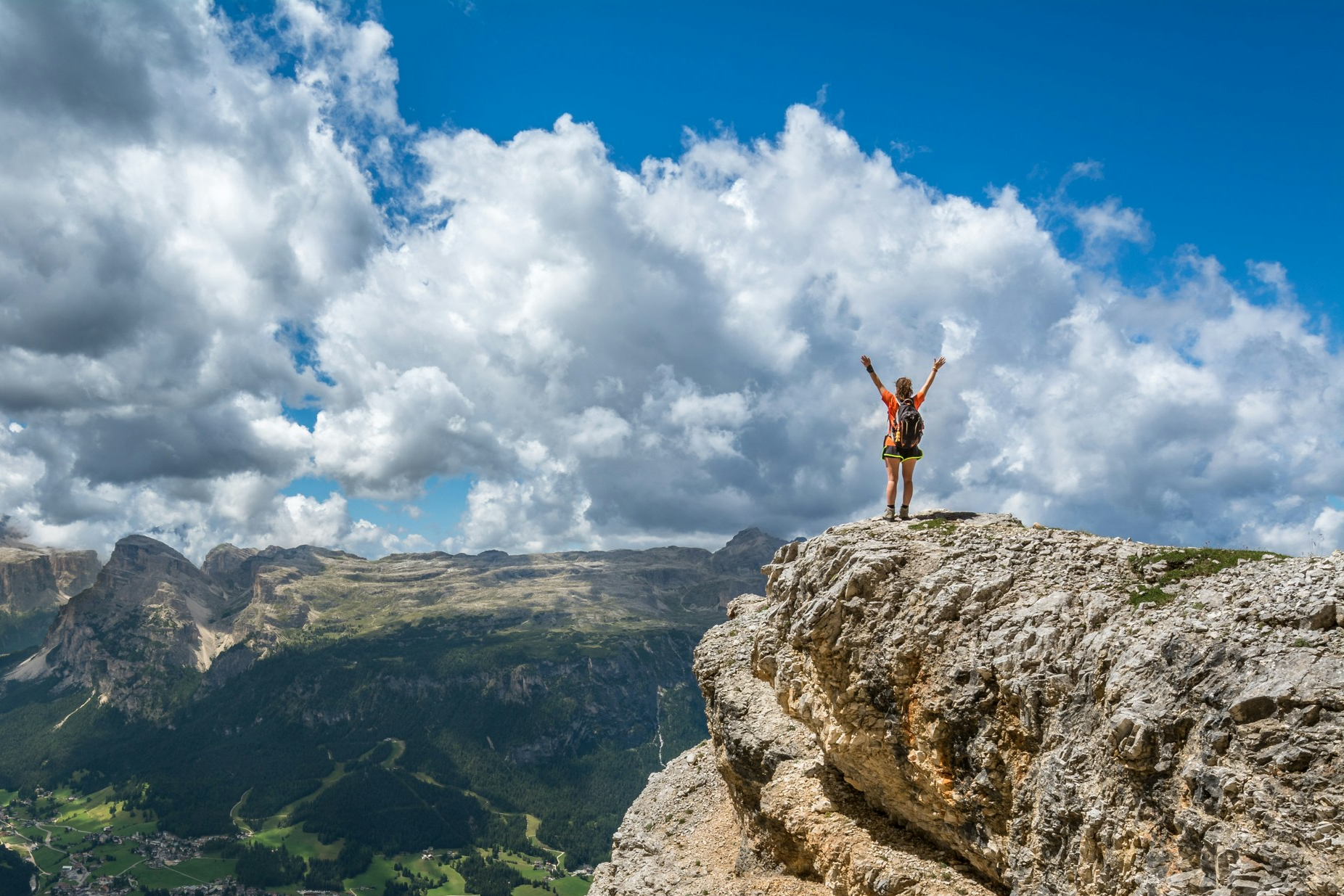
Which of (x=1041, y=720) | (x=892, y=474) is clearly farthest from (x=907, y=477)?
(x=1041, y=720)

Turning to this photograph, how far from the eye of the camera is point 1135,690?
635 inches

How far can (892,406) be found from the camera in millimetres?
29031

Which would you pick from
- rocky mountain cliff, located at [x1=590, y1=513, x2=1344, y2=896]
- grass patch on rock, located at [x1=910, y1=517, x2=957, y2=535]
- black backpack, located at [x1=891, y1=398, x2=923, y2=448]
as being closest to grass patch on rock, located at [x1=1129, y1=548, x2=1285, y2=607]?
rocky mountain cliff, located at [x1=590, y1=513, x2=1344, y2=896]

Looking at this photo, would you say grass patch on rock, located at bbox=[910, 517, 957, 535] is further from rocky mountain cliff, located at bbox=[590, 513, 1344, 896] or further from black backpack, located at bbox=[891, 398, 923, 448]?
black backpack, located at bbox=[891, 398, 923, 448]

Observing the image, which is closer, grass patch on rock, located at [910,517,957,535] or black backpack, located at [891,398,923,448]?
grass patch on rock, located at [910,517,957,535]

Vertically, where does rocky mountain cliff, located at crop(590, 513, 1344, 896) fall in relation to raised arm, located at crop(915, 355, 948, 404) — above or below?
below

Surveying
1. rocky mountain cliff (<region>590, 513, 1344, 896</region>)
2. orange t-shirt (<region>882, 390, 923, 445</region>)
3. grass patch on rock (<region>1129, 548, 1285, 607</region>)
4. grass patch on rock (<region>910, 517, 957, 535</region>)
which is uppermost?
orange t-shirt (<region>882, 390, 923, 445</region>)

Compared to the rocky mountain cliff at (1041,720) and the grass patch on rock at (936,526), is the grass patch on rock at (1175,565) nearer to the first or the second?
the rocky mountain cliff at (1041,720)

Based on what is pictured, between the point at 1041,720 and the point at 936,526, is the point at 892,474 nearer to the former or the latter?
the point at 936,526

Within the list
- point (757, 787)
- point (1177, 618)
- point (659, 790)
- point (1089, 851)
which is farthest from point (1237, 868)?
point (659, 790)

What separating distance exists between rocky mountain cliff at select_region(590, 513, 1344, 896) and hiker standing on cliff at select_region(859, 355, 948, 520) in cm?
179

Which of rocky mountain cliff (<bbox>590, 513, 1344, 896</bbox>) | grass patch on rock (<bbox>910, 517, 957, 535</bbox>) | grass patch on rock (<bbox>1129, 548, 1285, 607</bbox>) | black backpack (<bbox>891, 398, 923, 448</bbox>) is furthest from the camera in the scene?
black backpack (<bbox>891, 398, 923, 448</bbox>)

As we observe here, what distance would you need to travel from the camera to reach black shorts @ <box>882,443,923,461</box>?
93.8ft

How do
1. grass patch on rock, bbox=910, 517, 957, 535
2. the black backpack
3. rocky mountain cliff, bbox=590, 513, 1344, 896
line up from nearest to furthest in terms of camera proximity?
rocky mountain cliff, bbox=590, 513, 1344, 896
grass patch on rock, bbox=910, 517, 957, 535
the black backpack
